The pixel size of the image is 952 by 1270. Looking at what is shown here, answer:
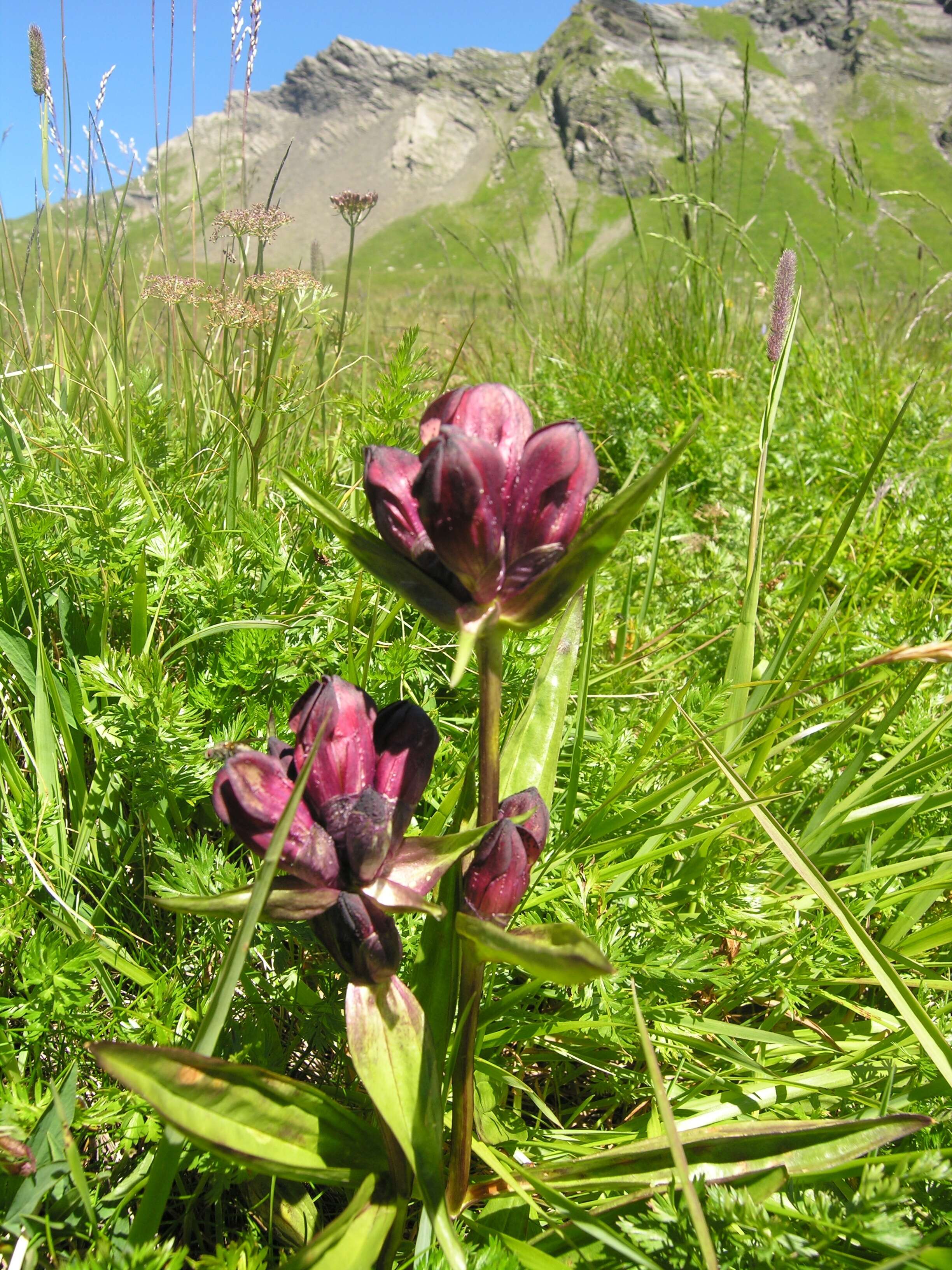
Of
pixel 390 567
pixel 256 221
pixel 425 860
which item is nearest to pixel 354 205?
pixel 256 221

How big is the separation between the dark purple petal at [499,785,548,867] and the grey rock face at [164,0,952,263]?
81385 millimetres

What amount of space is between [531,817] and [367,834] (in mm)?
252

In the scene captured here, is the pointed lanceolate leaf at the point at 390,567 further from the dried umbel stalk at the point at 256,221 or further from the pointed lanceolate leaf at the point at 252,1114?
the dried umbel stalk at the point at 256,221

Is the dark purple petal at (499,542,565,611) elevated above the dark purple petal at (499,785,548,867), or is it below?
above

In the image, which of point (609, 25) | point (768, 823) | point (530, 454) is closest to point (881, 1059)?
point (768, 823)

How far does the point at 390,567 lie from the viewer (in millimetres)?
967

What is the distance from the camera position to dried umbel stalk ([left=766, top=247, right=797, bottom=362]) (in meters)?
1.69

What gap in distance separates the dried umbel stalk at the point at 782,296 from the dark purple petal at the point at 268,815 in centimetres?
133

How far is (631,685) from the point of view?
2.10 meters

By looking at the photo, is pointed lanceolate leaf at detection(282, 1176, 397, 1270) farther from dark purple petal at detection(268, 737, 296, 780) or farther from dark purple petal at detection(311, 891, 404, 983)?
dark purple petal at detection(268, 737, 296, 780)

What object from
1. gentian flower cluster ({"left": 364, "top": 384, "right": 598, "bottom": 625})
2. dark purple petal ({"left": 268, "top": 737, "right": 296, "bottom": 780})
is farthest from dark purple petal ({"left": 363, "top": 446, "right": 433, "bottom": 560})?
dark purple petal ({"left": 268, "top": 737, "right": 296, "bottom": 780})

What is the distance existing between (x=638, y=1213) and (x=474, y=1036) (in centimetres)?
32

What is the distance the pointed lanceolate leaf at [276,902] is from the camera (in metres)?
0.89

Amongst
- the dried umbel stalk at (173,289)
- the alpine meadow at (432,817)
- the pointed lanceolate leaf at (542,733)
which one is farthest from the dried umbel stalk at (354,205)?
the pointed lanceolate leaf at (542,733)
